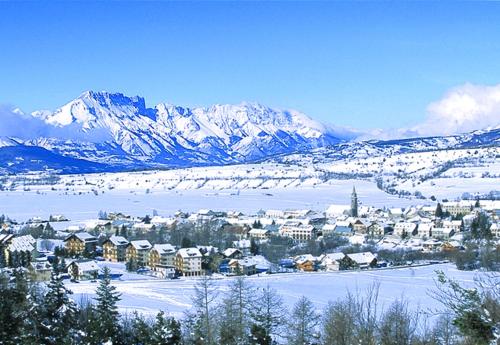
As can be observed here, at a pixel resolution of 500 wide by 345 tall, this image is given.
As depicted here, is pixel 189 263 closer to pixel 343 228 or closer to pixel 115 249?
pixel 115 249

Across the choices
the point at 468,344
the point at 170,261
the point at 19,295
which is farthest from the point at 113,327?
the point at 170,261

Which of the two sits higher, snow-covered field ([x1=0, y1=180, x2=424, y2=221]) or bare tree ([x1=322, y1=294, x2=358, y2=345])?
snow-covered field ([x1=0, y1=180, x2=424, y2=221])

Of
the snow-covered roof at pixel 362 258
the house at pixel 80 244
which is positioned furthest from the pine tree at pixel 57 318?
the house at pixel 80 244

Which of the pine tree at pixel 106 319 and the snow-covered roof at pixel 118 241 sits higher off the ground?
the snow-covered roof at pixel 118 241

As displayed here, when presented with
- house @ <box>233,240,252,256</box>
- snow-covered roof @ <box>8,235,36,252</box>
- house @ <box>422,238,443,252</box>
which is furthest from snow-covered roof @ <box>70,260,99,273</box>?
house @ <box>422,238,443,252</box>

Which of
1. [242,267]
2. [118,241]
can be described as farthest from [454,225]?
[118,241]

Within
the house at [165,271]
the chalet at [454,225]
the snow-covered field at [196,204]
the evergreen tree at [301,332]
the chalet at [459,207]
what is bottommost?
the house at [165,271]

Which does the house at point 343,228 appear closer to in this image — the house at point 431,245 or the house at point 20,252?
the house at point 431,245

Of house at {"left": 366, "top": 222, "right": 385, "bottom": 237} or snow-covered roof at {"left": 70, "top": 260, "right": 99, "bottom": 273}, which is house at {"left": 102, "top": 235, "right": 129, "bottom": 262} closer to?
snow-covered roof at {"left": 70, "top": 260, "right": 99, "bottom": 273}
